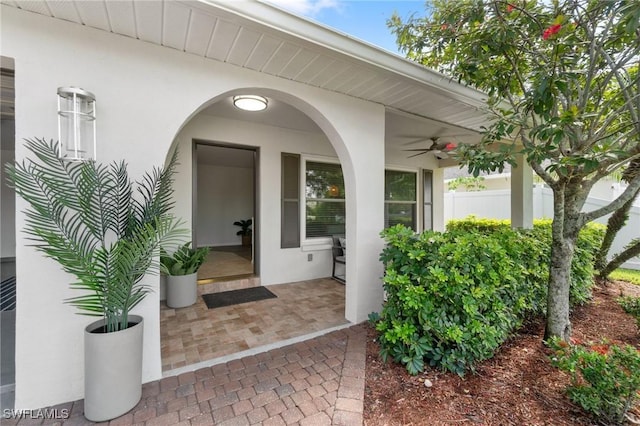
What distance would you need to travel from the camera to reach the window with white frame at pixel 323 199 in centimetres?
552

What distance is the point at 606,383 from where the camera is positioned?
5.79 feet

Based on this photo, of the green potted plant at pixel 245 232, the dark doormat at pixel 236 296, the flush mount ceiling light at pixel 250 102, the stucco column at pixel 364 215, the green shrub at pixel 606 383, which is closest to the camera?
the green shrub at pixel 606 383

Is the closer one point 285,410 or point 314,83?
point 285,410

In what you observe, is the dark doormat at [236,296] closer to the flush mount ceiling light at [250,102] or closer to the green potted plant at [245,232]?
the flush mount ceiling light at [250,102]

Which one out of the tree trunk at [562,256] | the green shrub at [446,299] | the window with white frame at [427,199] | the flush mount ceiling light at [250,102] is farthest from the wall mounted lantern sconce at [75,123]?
the window with white frame at [427,199]

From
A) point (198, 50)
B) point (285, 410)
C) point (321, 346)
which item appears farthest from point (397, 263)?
point (198, 50)

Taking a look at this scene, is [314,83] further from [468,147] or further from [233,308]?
[233,308]

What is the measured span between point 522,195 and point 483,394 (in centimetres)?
463

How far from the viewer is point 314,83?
3.00 meters

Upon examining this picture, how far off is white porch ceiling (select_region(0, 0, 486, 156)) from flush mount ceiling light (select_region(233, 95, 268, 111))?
886 mm

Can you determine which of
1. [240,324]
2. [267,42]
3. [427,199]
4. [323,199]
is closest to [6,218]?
[240,324]

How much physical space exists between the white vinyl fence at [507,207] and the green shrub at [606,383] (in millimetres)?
8224

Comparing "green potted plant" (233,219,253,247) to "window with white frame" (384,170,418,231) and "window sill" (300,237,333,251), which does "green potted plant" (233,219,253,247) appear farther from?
"window with white frame" (384,170,418,231)

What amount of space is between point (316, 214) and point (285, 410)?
13.0 feet
